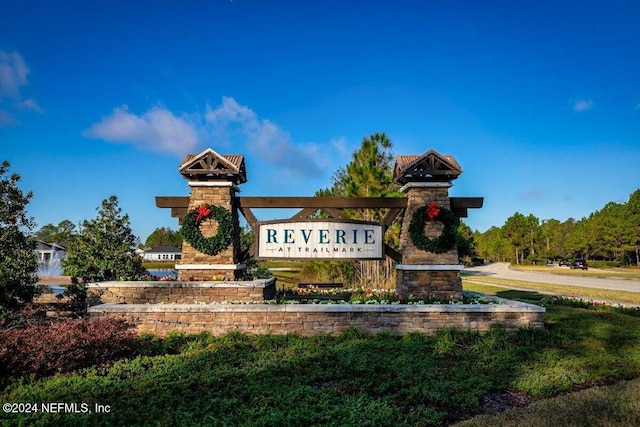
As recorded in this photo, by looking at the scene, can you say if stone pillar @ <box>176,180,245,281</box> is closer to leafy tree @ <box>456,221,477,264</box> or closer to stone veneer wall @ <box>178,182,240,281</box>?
stone veneer wall @ <box>178,182,240,281</box>

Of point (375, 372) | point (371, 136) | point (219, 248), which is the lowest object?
point (375, 372)

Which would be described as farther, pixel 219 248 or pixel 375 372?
pixel 219 248

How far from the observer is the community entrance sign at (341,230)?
10156mm

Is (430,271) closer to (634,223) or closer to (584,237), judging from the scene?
(634,223)

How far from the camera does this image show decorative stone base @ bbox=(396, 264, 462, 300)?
397 inches

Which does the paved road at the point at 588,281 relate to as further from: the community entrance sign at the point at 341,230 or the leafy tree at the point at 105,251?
the leafy tree at the point at 105,251

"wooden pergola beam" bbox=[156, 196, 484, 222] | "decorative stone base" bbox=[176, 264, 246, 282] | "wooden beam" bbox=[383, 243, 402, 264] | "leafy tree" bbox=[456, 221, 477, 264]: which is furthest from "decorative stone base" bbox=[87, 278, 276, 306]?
"leafy tree" bbox=[456, 221, 477, 264]

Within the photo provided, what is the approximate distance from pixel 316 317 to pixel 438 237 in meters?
3.90

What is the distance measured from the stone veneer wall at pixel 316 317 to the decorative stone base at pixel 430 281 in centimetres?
135

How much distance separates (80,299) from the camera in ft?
32.8

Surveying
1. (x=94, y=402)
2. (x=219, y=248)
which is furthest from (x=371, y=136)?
(x=94, y=402)

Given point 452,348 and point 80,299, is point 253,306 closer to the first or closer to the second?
point 452,348

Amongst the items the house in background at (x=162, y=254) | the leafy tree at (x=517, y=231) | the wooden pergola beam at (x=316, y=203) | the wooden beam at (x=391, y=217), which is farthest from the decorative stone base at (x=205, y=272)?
the house in background at (x=162, y=254)

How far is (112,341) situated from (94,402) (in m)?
2.11
